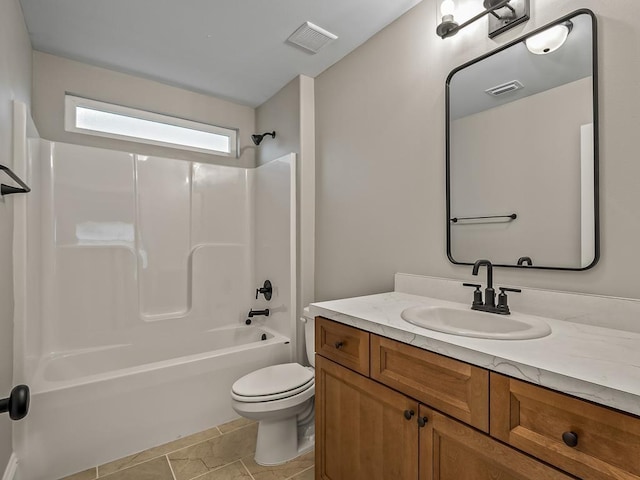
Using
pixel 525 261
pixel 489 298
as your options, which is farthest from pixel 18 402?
pixel 525 261

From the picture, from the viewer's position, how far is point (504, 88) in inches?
58.6

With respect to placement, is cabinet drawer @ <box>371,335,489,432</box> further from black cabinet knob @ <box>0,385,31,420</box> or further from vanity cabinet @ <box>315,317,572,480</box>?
black cabinet knob @ <box>0,385,31,420</box>

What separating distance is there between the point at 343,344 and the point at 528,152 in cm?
112

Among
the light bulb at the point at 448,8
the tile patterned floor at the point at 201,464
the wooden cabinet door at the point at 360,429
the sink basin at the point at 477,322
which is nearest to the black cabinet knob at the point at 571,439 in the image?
the sink basin at the point at 477,322

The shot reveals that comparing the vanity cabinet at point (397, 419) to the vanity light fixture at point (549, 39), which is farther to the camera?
the vanity light fixture at point (549, 39)

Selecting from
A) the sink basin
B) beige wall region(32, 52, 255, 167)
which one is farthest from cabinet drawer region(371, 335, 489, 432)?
beige wall region(32, 52, 255, 167)

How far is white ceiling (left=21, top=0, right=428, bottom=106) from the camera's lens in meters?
1.87

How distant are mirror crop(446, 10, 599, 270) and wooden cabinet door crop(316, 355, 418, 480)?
78cm

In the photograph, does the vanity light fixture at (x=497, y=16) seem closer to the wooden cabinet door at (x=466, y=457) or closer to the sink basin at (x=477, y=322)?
the sink basin at (x=477, y=322)

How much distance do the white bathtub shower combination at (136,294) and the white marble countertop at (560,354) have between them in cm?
146

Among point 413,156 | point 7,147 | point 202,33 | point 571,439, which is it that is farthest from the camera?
point 202,33

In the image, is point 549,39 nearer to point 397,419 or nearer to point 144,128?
point 397,419

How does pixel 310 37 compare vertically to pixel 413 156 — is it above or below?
above

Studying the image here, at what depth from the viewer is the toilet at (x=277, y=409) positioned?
1814 mm
